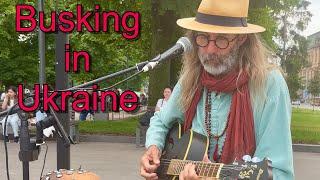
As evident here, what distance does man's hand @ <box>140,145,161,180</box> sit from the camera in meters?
2.77

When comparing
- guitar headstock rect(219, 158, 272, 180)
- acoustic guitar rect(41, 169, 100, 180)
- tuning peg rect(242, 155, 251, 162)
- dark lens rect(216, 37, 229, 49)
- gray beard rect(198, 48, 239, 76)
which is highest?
dark lens rect(216, 37, 229, 49)

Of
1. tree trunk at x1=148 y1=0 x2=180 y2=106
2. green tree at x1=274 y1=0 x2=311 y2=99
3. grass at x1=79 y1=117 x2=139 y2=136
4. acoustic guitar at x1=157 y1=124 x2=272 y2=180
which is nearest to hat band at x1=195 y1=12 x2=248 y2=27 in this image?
acoustic guitar at x1=157 y1=124 x2=272 y2=180

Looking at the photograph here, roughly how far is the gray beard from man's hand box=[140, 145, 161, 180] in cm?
57

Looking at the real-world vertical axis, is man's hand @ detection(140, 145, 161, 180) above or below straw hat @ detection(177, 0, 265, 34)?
below

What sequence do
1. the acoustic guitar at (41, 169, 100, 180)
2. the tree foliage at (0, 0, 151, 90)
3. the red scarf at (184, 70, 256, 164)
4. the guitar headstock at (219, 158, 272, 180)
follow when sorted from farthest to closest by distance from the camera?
1. the tree foliage at (0, 0, 151, 90)
2. the acoustic guitar at (41, 169, 100, 180)
3. the red scarf at (184, 70, 256, 164)
4. the guitar headstock at (219, 158, 272, 180)

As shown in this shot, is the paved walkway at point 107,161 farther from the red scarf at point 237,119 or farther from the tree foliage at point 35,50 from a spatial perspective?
the tree foliage at point 35,50

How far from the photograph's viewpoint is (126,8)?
1673 centimetres

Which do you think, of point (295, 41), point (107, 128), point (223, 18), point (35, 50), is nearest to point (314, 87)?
point (295, 41)

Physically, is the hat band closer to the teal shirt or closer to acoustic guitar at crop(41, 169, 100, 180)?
the teal shirt

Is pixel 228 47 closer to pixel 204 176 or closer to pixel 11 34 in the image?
pixel 204 176

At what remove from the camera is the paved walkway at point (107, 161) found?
902 cm

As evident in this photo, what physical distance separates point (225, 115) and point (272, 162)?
1.25 feet

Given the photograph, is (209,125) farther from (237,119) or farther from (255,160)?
(255,160)

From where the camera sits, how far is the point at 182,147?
9.11ft
